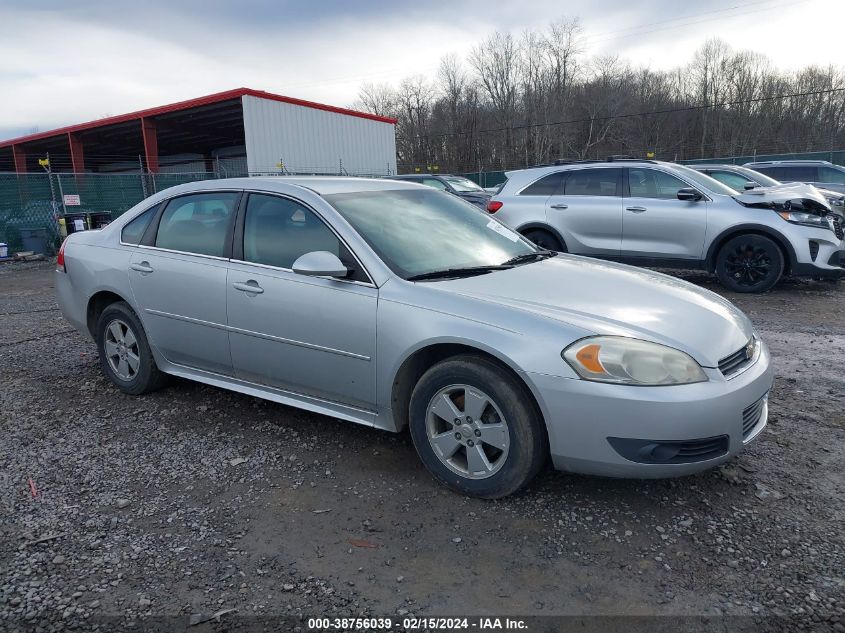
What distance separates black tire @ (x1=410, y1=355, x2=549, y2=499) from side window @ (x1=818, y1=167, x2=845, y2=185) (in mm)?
15008

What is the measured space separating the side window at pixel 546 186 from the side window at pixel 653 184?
39.6 inches

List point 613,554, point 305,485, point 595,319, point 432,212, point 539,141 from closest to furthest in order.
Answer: point 613,554 < point 595,319 < point 305,485 < point 432,212 < point 539,141

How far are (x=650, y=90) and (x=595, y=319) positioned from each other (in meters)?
62.4

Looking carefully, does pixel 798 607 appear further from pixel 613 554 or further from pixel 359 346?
pixel 359 346

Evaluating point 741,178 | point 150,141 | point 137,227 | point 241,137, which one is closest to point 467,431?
point 137,227

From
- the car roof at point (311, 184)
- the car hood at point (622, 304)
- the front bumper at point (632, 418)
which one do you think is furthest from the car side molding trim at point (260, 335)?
the front bumper at point (632, 418)

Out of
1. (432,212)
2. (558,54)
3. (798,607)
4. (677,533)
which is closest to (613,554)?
(677,533)

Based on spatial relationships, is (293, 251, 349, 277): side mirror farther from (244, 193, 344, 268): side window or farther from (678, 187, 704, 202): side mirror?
(678, 187, 704, 202): side mirror

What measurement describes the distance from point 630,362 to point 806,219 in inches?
257

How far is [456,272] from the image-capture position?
3.50 metres

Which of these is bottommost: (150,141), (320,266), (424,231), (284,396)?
(284,396)

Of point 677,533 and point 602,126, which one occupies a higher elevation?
point 602,126

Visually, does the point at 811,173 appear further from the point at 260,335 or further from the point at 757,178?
the point at 260,335

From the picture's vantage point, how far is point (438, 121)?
56.8m
